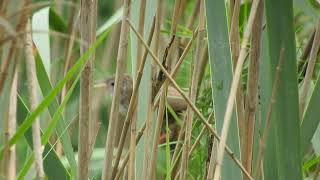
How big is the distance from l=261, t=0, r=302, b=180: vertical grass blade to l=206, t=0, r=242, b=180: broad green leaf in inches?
2.5

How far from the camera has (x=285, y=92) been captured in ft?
3.53

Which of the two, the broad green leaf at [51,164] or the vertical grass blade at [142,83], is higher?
the vertical grass blade at [142,83]

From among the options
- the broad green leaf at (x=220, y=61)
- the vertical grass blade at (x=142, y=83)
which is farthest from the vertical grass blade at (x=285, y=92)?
the vertical grass blade at (x=142, y=83)

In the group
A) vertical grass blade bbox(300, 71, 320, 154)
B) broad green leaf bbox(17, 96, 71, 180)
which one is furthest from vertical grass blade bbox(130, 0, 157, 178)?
vertical grass blade bbox(300, 71, 320, 154)

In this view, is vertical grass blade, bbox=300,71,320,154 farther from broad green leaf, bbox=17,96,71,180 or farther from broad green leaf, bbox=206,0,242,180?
broad green leaf, bbox=17,96,71,180

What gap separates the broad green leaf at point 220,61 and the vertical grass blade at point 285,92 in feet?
0.21

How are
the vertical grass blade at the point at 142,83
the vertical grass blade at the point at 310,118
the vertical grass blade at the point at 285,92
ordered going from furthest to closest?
1. the vertical grass blade at the point at 142,83
2. the vertical grass blade at the point at 310,118
3. the vertical grass blade at the point at 285,92

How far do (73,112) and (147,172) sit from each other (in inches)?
28.4

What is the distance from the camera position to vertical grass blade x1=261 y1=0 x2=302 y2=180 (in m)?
1.03

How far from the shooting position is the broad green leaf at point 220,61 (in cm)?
108

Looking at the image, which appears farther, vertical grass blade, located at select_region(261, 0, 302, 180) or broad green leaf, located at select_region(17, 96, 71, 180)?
broad green leaf, located at select_region(17, 96, 71, 180)

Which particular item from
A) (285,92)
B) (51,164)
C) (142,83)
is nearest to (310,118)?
(285,92)

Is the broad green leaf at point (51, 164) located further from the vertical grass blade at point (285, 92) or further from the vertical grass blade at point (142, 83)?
the vertical grass blade at point (285, 92)

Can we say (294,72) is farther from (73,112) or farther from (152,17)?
(73,112)
